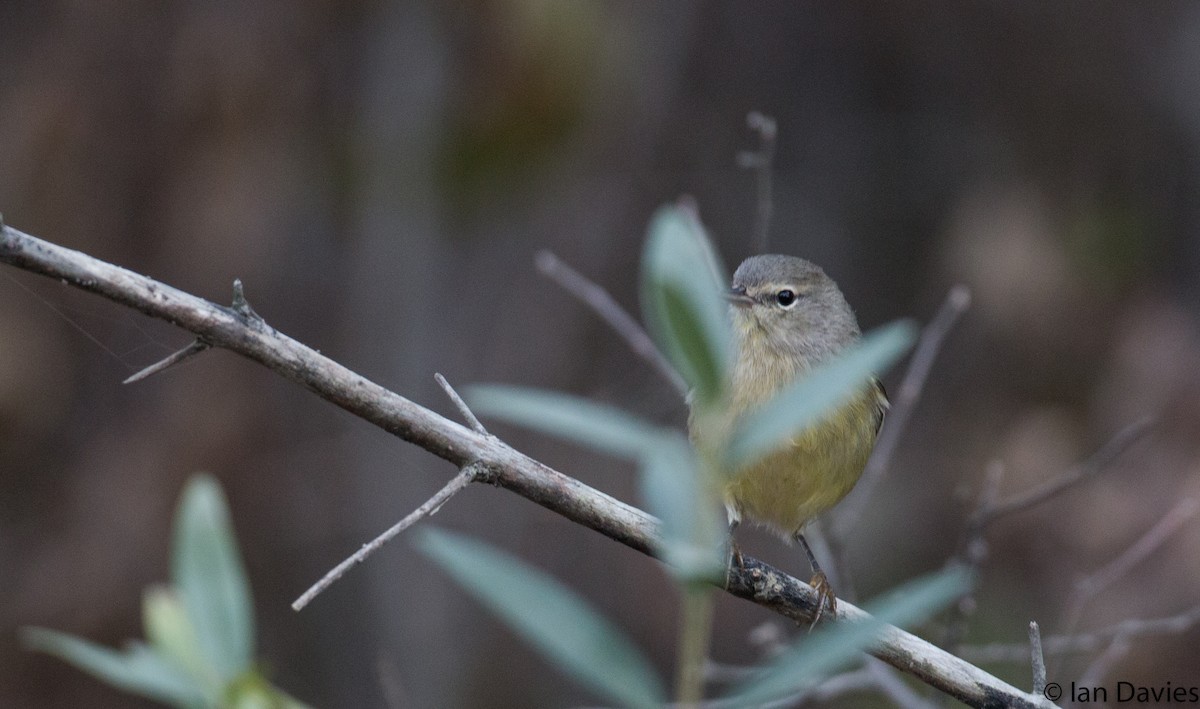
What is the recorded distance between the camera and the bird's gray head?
3961mm

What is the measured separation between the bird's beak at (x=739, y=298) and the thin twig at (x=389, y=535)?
1893 mm

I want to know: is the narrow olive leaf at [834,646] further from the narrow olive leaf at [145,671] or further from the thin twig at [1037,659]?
the thin twig at [1037,659]

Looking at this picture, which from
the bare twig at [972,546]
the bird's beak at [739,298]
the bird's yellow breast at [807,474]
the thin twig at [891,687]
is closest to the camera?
the bare twig at [972,546]

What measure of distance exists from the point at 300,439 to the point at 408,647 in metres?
1.27

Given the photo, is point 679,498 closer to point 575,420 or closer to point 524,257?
point 575,420

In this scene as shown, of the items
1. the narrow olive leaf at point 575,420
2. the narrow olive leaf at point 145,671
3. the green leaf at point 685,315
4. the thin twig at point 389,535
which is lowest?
the narrow olive leaf at point 145,671

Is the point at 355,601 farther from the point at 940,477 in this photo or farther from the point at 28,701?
the point at 940,477

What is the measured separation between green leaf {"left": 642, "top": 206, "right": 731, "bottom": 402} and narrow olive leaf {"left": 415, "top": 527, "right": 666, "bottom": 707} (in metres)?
0.19

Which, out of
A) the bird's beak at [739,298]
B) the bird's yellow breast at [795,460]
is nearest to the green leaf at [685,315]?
the bird's yellow breast at [795,460]

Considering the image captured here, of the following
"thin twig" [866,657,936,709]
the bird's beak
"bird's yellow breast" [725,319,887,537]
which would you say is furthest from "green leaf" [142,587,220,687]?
the bird's beak

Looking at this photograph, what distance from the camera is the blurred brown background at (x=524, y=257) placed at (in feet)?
18.3

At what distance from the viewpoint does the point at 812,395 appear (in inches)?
39.2

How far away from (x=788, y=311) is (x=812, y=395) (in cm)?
311

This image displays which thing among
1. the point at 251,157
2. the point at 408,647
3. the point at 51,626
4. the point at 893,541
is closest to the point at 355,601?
the point at 408,647
